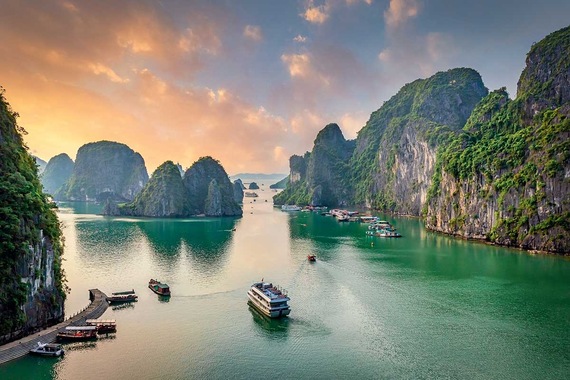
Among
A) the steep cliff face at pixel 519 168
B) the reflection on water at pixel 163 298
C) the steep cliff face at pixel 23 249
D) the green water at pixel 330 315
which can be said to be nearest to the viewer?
the green water at pixel 330 315

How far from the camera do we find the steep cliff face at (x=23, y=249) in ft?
124

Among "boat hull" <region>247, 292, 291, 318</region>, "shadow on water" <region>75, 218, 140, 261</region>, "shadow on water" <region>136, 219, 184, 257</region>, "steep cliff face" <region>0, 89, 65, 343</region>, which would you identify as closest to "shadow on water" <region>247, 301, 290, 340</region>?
"boat hull" <region>247, 292, 291, 318</region>

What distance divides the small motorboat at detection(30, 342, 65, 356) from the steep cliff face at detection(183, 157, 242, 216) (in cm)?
13390

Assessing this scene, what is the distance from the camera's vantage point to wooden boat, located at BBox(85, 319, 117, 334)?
43.2m

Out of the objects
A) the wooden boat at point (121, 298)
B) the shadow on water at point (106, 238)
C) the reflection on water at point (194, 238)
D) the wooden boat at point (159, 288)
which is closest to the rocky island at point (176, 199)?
the reflection on water at point (194, 238)

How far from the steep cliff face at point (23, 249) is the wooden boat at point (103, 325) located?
3714 mm

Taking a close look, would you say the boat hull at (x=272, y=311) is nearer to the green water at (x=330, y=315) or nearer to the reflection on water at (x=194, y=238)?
the green water at (x=330, y=315)

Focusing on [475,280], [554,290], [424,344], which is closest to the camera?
[424,344]

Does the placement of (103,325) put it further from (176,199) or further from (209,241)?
(176,199)

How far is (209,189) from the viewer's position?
176 metres

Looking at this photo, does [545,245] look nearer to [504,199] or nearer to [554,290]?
[504,199]

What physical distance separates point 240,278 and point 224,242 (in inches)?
1496

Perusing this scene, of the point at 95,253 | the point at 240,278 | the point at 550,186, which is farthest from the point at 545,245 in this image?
the point at 95,253

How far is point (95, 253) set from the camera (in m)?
85.7
